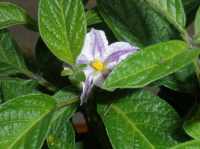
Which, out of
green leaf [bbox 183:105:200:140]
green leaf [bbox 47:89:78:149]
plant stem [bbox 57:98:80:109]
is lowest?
green leaf [bbox 47:89:78:149]

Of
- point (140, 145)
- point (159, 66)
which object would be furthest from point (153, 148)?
point (159, 66)

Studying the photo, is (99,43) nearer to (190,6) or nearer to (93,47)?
(93,47)

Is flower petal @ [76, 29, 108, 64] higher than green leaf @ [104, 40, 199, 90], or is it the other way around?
green leaf @ [104, 40, 199, 90]

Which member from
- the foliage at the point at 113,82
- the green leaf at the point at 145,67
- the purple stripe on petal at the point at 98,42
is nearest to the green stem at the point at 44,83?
the foliage at the point at 113,82

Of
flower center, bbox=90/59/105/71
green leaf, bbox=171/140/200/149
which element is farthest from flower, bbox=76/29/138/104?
green leaf, bbox=171/140/200/149

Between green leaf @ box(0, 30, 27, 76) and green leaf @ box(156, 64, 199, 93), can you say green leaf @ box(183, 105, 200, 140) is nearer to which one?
green leaf @ box(156, 64, 199, 93)

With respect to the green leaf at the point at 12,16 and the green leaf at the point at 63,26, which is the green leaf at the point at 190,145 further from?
the green leaf at the point at 12,16

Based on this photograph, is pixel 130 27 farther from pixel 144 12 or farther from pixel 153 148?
pixel 153 148
